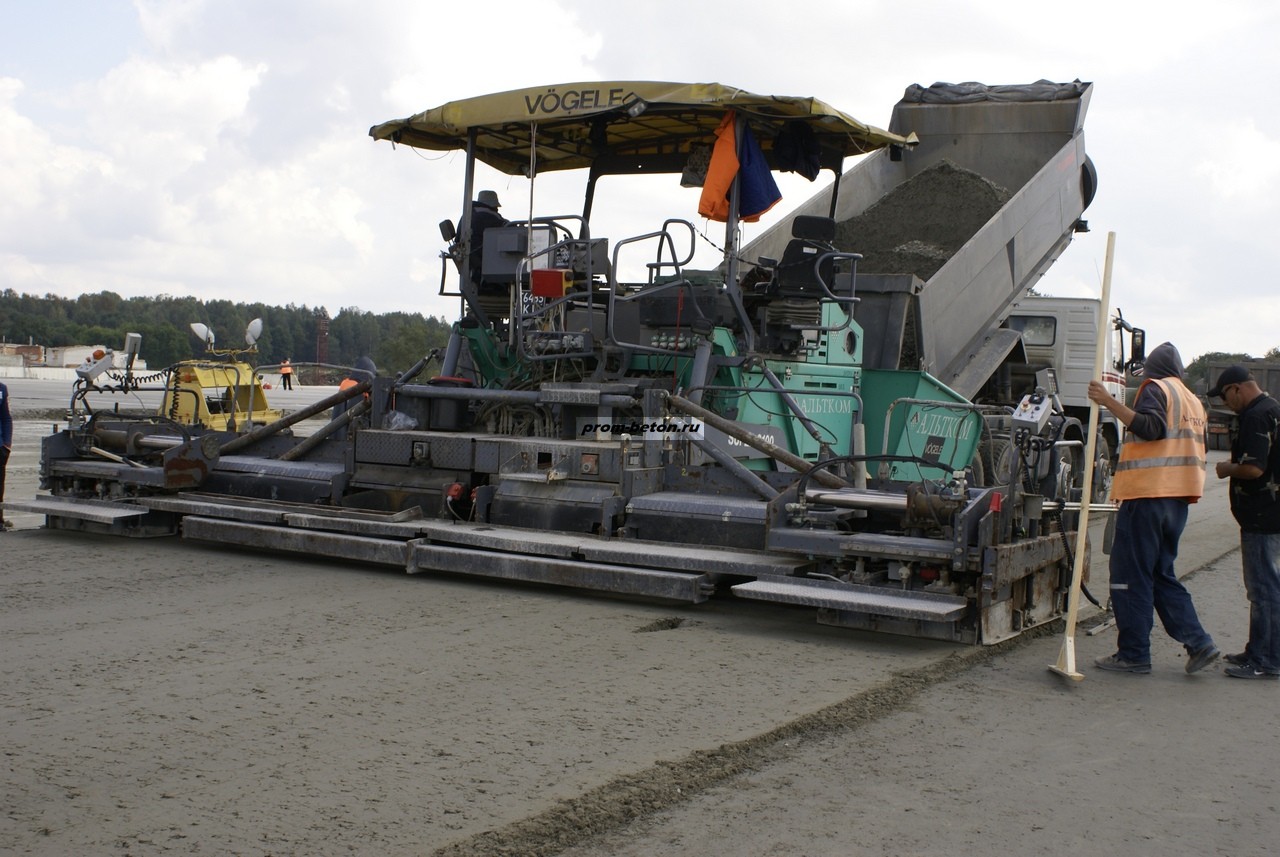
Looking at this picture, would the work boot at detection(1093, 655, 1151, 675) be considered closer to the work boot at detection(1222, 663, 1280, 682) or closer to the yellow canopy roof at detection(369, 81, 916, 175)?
the work boot at detection(1222, 663, 1280, 682)

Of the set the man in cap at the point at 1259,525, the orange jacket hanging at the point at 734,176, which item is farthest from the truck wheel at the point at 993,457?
the man in cap at the point at 1259,525

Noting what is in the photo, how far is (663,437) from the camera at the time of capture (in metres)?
7.63

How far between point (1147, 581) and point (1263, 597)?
595 mm

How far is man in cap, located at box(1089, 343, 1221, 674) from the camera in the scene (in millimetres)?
5812

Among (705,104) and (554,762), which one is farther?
(705,104)

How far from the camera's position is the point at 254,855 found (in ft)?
10.6

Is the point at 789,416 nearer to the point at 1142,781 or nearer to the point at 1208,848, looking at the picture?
the point at 1142,781

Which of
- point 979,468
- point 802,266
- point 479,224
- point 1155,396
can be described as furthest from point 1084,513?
point 479,224

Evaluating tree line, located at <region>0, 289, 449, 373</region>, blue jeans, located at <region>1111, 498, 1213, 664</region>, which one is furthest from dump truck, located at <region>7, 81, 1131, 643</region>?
tree line, located at <region>0, 289, 449, 373</region>

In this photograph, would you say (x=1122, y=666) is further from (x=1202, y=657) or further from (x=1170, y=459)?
(x=1170, y=459)

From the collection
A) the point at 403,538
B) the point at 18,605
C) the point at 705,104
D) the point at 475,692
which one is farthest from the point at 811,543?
the point at 18,605

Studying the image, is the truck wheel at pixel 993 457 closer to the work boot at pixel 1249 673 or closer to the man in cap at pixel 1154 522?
the man in cap at pixel 1154 522

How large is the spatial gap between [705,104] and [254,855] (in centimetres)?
607

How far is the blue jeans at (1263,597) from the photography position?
584 cm
